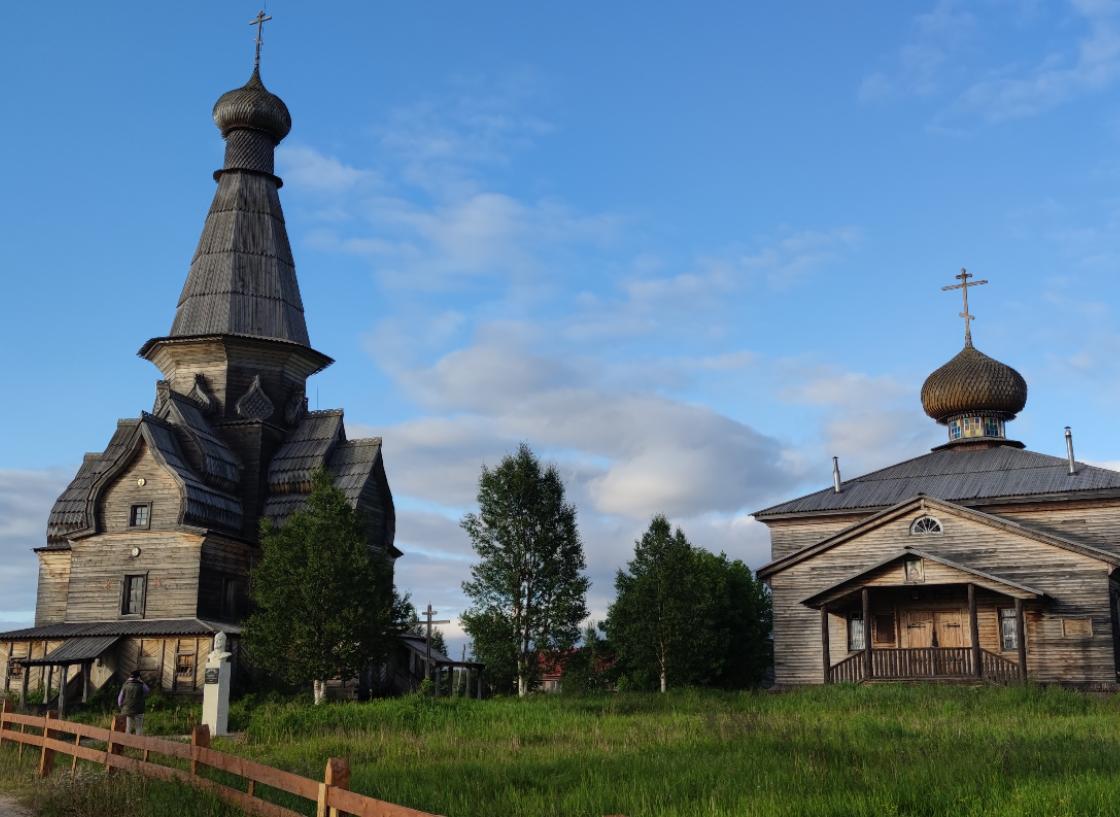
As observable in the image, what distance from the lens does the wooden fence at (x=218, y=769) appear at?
29.2 feet

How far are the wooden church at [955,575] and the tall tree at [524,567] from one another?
6.33 m

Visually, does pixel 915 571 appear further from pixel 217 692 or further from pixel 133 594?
pixel 133 594

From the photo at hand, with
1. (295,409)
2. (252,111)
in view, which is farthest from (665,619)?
(252,111)

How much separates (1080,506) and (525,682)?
16.9 metres

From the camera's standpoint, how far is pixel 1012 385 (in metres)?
37.8

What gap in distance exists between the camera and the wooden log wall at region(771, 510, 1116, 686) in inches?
1117

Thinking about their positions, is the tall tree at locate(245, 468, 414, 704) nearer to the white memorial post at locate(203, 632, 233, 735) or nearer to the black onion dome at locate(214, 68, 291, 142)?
the white memorial post at locate(203, 632, 233, 735)

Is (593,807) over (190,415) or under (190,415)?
under

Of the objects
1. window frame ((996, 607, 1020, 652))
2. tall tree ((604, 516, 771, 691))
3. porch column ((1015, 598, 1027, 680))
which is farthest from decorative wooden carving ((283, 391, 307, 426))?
porch column ((1015, 598, 1027, 680))

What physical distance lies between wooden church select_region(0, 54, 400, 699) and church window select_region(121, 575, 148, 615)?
0.04m

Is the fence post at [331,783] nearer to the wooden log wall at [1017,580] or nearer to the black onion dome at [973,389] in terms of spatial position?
the wooden log wall at [1017,580]

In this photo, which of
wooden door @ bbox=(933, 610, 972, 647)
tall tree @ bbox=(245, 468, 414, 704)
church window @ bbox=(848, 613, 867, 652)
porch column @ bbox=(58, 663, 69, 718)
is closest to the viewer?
tall tree @ bbox=(245, 468, 414, 704)

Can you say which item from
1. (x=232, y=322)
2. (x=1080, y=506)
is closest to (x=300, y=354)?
(x=232, y=322)

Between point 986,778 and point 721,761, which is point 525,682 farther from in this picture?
point 986,778
